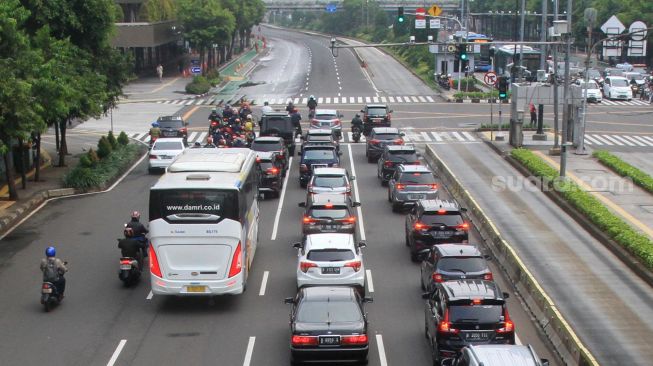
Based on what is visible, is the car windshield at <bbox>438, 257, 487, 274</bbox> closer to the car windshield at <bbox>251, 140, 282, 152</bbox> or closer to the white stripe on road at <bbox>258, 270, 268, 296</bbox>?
the white stripe on road at <bbox>258, 270, 268, 296</bbox>

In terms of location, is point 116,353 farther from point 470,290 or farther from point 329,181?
point 329,181

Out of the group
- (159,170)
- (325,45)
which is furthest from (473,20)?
(159,170)

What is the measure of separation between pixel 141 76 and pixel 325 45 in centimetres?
6049

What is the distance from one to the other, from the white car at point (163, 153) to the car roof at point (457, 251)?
2322cm

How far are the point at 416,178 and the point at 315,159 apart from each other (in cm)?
681

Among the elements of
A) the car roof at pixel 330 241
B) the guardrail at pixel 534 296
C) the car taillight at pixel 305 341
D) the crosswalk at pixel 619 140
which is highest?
the car roof at pixel 330 241

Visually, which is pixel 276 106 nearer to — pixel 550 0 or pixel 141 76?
pixel 141 76

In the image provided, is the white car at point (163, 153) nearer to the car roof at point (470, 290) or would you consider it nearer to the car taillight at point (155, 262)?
the car taillight at point (155, 262)

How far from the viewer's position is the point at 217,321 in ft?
80.8

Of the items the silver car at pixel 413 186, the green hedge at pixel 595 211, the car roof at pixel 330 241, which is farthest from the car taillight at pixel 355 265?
the silver car at pixel 413 186

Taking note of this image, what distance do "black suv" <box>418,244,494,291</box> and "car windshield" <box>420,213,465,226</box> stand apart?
4095mm

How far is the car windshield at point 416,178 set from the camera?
36781 mm

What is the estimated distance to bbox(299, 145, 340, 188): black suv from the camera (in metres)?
42.3

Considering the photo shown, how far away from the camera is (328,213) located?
30984 mm
